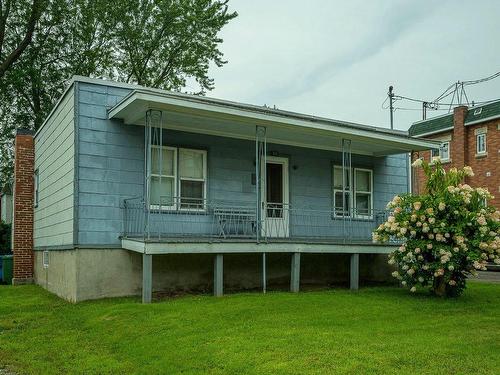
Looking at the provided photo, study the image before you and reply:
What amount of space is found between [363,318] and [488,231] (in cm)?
367

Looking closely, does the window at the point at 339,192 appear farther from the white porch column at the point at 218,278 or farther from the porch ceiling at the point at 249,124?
the white porch column at the point at 218,278

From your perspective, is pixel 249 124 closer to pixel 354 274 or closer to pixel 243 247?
pixel 243 247

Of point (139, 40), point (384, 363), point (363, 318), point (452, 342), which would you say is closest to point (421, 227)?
point (363, 318)

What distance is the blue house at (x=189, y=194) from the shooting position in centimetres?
1170

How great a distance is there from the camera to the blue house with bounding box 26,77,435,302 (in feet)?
38.4

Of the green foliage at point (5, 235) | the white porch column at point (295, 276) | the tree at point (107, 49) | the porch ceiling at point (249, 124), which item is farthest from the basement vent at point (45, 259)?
the tree at point (107, 49)

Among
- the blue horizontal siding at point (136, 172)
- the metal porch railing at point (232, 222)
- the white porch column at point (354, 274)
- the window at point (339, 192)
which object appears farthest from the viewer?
the window at point (339, 192)

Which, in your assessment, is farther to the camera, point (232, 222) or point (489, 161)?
point (489, 161)

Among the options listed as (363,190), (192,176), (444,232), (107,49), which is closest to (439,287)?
(444,232)

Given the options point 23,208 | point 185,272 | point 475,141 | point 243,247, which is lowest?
point 185,272

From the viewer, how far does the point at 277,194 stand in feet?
48.9

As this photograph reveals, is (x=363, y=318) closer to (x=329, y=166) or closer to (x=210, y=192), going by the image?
(x=210, y=192)

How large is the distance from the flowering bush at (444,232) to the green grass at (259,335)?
0.59 meters

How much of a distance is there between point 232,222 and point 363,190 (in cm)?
462
